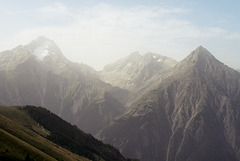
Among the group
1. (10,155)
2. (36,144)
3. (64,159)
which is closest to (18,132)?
(36,144)

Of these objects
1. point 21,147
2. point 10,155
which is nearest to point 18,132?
point 21,147

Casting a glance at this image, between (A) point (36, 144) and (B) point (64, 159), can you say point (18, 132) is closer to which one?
(A) point (36, 144)

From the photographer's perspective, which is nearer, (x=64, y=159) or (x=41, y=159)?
(x=41, y=159)

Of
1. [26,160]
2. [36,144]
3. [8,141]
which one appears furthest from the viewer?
[36,144]

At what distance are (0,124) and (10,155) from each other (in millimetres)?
45561

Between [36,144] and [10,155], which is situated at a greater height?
[10,155]

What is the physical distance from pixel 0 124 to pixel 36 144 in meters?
21.6

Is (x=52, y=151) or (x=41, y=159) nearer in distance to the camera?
(x=41, y=159)

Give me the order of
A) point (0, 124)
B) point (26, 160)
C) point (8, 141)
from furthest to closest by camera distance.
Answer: point (0, 124) → point (8, 141) → point (26, 160)

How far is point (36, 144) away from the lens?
533 ft

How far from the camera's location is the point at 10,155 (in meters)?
110

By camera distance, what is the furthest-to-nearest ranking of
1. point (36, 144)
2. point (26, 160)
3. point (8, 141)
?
point (36, 144) < point (8, 141) < point (26, 160)

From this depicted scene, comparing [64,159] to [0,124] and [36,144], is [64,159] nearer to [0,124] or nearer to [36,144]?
[36,144]

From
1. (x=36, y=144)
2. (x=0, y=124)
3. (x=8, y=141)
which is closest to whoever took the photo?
(x=8, y=141)
